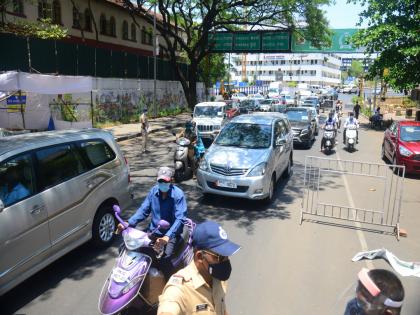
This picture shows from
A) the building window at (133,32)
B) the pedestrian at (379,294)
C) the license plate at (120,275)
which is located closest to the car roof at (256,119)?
the license plate at (120,275)

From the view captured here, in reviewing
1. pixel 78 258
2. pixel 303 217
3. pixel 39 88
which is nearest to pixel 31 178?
pixel 78 258

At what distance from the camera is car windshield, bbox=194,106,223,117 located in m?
19.8

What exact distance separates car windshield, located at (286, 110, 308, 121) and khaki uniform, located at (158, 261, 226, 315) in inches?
672

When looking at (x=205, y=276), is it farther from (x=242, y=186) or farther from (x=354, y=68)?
(x=354, y=68)

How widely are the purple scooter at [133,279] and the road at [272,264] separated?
1177 millimetres

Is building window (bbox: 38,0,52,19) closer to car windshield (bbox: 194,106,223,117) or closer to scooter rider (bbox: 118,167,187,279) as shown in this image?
car windshield (bbox: 194,106,223,117)

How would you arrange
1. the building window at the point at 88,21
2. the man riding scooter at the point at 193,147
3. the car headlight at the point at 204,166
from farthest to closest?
the building window at the point at 88,21, the man riding scooter at the point at 193,147, the car headlight at the point at 204,166

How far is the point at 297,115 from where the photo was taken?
19344 mm

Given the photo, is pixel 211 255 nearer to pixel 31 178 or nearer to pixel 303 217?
pixel 31 178

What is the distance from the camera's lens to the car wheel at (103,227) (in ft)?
20.2

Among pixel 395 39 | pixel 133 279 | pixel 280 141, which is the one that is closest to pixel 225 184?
pixel 280 141

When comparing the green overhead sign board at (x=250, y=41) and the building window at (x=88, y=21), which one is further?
the green overhead sign board at (x=250, y=41)

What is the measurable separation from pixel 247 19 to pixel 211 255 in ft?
96.4

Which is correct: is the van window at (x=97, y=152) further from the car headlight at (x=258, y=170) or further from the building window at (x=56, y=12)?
the building window at (x=56, y=12)
